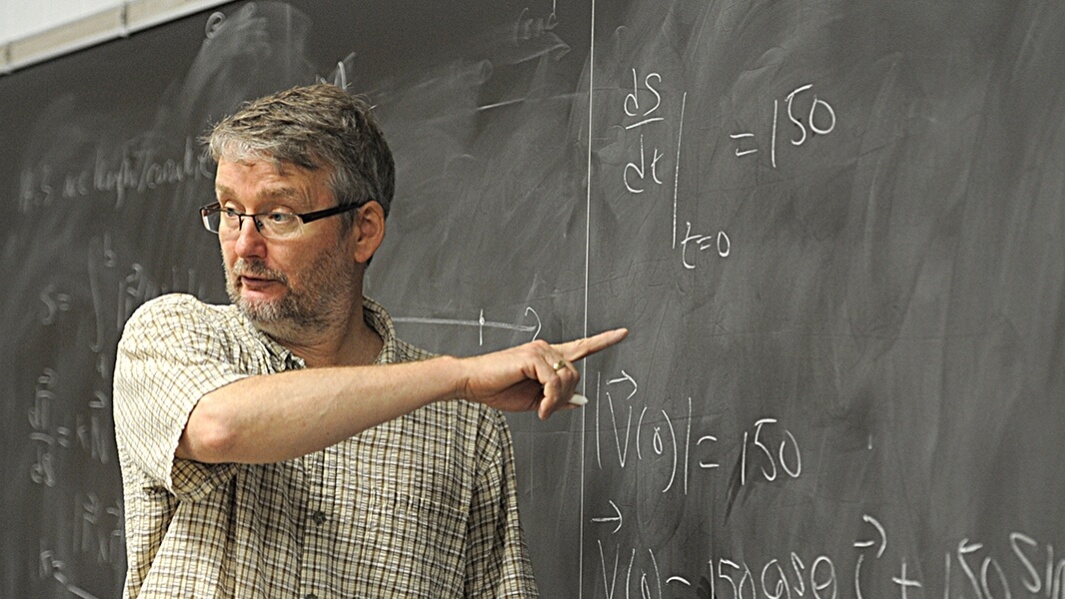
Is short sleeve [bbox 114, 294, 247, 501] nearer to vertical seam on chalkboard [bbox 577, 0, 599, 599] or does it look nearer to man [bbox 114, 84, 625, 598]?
man [bbox 114, 84, 625, 598]

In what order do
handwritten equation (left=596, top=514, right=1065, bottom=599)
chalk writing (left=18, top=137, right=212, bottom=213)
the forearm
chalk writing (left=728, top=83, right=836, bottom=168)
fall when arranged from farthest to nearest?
chalk writing (left=18, top=137, right=212, bottom=213), chalk writing (left=728, top=83, right=836, bottom=168), the forearm, handwritten equation (left=596, top=514, right=1065, bottom=599)

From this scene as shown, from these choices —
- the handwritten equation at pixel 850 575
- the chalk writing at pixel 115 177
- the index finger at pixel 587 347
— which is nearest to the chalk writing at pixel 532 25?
the index finger at pixel 587 347

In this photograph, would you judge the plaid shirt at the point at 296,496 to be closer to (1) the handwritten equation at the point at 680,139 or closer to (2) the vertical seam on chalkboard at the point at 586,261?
(2) the vertical seam on chalkboard at the point at 586,261

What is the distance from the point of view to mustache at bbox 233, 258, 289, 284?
1.93 meters

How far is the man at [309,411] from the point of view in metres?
1.68

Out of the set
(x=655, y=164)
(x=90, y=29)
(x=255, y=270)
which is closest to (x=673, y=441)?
(x=655, y=164)

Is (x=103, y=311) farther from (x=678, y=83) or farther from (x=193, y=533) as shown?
(x=678, y=83)

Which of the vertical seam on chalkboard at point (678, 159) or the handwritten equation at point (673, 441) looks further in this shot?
the vertical seam on chalkboard at point (678, 159)

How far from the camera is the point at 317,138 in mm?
1945

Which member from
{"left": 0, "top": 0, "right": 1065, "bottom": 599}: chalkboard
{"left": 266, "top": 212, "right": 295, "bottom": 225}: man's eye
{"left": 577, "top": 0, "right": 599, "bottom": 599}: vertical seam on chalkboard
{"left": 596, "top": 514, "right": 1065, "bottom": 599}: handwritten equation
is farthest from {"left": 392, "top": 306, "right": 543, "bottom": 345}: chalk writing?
{"left": 266, "top": 212, "right": 295, "bottom": 225}: man's eye

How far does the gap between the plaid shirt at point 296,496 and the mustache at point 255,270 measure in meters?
0.07

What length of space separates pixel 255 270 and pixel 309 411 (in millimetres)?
349

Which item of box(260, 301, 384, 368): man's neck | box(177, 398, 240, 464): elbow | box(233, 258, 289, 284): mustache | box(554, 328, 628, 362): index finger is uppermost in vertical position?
box(233, 258, 289, 284): mustache

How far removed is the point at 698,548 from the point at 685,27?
0.74 m
